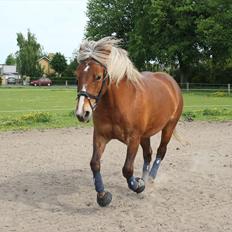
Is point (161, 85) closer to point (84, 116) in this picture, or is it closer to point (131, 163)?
point (131, 163)

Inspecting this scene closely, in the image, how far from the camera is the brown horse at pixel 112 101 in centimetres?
480

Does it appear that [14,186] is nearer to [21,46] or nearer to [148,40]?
[148,40]

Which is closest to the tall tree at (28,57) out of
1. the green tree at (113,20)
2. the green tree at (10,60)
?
the green tree at (113,20)

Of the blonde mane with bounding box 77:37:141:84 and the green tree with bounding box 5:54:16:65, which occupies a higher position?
the green tree with bounding box 5:54:16:65

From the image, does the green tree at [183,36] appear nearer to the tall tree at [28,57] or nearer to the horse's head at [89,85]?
the tall tree at [28,57]

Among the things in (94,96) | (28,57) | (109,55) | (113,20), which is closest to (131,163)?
(94,96)

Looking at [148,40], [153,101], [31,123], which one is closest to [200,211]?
[153,101]

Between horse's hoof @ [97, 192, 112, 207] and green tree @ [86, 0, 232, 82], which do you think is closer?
horse's hoof @ [97, 192, 112, 207]

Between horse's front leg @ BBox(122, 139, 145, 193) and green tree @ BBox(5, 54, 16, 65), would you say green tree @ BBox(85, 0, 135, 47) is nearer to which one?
horse's front leg @ BBox(122, 139, 145, 193)

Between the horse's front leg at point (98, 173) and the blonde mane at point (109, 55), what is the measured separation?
0.79 m

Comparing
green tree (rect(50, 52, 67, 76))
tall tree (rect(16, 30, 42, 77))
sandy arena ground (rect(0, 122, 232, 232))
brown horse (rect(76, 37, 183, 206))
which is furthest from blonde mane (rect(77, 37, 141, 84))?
tall tree (rect(16, 30, 42, 77))

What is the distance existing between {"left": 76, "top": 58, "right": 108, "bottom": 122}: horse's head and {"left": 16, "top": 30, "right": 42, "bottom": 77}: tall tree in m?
73.2

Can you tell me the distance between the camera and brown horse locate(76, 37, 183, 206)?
4797 millimetres

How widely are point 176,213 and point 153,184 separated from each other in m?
1.49
